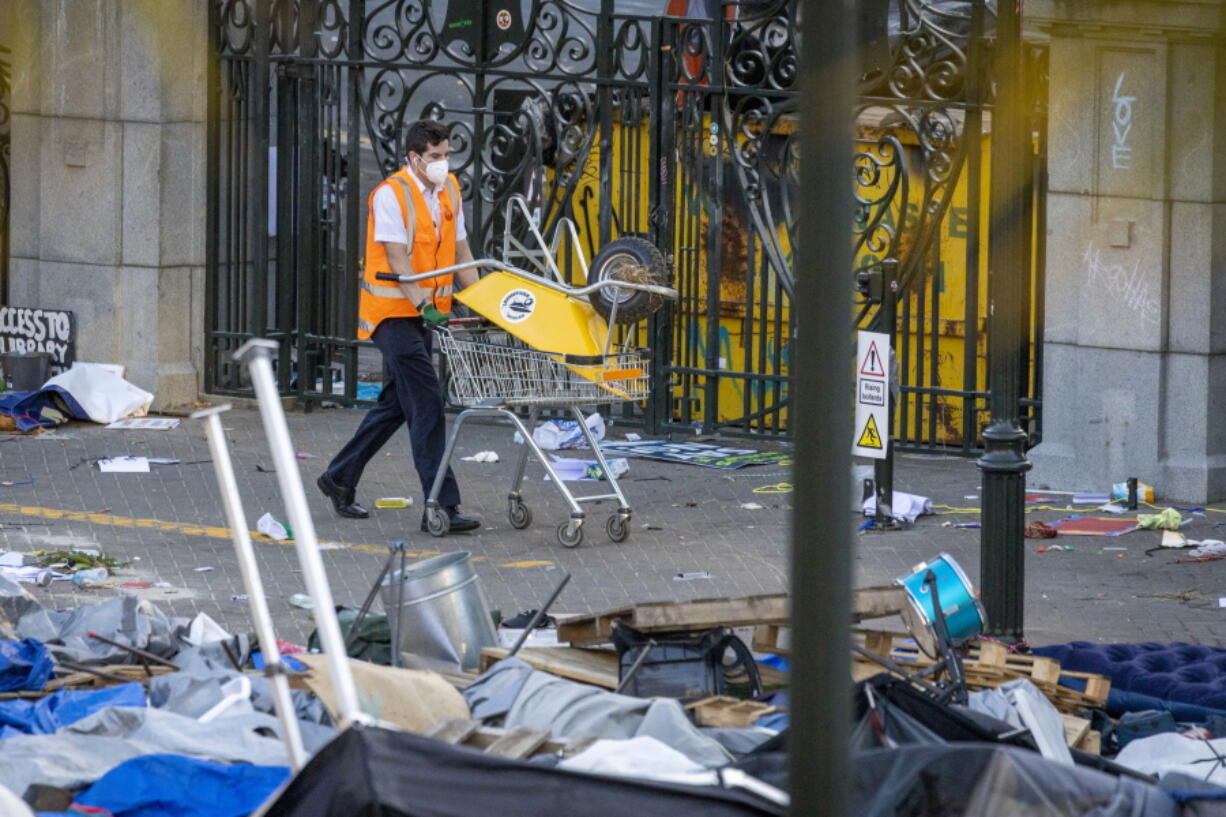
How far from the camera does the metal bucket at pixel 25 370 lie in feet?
44.9

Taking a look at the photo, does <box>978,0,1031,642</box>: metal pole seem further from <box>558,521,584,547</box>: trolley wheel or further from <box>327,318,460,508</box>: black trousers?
<box>327,318,460,508</box>: black trousers

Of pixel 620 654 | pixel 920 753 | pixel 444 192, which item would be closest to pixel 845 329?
pixel 920 753

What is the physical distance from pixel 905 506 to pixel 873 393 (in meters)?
1.12

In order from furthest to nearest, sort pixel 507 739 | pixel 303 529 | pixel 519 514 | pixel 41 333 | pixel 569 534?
pixel 41 333
pixel 519 514
pixel 569 534
pixel 507 739
pixel 303 529

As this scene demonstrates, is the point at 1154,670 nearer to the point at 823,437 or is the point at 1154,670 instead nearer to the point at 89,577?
the point at 89,577

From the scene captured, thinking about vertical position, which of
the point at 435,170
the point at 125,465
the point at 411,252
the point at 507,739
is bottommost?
the point at 507,739

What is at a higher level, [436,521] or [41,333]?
[41,333]

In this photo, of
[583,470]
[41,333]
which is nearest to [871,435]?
[583,470]

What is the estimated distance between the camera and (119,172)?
13711mm

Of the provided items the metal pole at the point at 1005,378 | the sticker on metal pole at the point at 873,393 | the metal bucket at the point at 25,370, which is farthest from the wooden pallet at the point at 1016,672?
the metal bucket at the point at 25,370

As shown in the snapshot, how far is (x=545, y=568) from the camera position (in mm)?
9656

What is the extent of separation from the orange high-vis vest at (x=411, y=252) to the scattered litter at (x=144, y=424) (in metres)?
3.36

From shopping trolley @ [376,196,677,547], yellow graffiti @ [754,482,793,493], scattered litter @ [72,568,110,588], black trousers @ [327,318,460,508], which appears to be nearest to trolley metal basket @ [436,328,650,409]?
shopping trolley @ [376,196,677,547]

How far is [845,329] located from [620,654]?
4027mm
